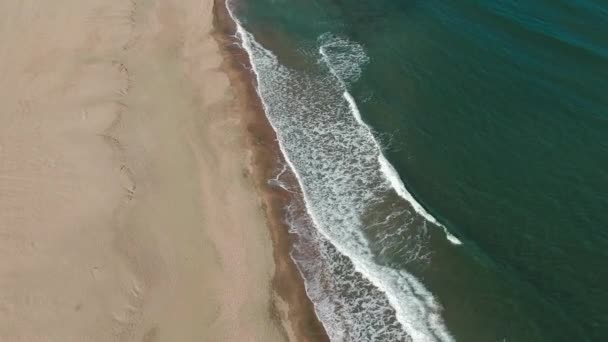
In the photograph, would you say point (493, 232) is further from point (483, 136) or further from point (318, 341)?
point (318, 341)

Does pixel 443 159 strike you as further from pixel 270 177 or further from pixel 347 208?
pixel 270 177

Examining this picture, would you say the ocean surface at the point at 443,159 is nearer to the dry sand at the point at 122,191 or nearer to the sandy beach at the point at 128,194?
the sandy beach at the point at 128,194

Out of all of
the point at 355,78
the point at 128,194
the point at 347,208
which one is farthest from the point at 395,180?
the point at 128,194

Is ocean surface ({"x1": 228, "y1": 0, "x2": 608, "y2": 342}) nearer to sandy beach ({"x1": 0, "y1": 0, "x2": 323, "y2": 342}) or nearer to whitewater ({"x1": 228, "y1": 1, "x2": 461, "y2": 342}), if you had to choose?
whitewater ({"x1": 228, "y1": 1, "x2": 461, "y2": 342})

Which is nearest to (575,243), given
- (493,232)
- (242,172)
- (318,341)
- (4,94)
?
(493,232)

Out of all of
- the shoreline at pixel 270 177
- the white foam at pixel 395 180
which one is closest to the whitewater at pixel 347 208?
the white foam at pixel 395 180

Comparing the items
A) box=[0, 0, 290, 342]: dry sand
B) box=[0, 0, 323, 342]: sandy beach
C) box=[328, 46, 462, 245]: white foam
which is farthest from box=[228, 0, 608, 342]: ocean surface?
box=[0, 0, 290, 342]: dry sand
